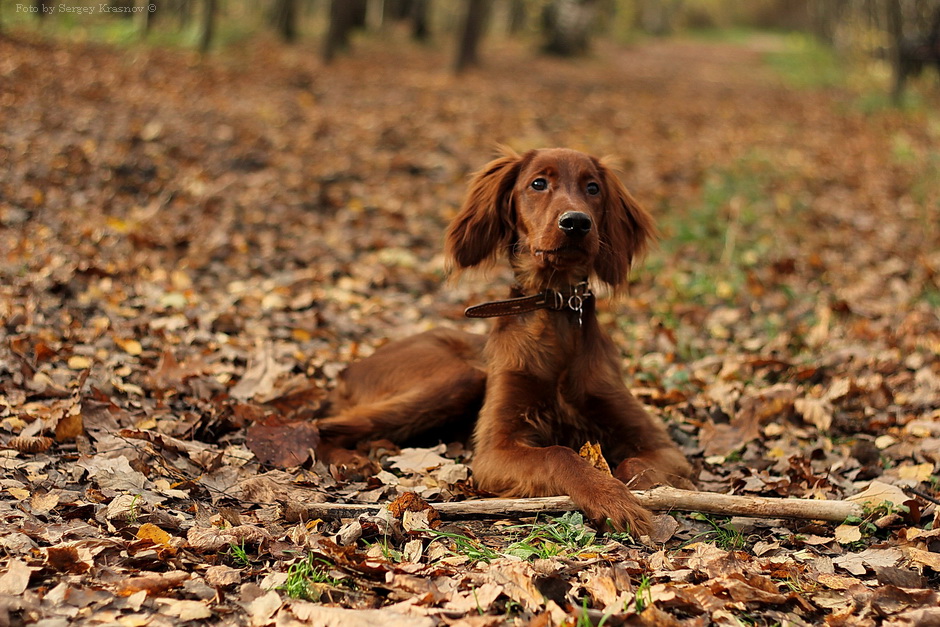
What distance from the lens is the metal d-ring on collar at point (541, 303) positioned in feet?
12.8

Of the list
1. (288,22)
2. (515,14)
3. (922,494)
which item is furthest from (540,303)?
(515,14)

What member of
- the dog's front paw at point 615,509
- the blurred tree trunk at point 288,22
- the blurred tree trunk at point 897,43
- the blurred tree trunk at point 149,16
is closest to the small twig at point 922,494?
the dog's front paw at point 615,509

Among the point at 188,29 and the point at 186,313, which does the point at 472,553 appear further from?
the point at 188,29

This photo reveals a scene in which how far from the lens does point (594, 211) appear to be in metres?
3.96

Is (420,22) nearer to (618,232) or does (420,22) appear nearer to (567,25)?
(567,25)

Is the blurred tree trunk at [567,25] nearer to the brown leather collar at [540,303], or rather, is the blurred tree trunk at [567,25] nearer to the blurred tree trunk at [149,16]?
the blurred tree trunk at [149,16]

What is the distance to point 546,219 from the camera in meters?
3.75

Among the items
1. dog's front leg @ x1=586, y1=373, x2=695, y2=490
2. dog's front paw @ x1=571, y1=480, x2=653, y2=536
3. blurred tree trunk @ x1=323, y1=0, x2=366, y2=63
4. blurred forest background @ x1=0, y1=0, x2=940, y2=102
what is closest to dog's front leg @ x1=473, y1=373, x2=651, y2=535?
dog's front paw @ x1=571, y1=480, x2=653, y2=536

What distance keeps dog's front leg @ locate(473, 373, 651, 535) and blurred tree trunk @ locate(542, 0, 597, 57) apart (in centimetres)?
1824

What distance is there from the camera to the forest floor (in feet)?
8.71

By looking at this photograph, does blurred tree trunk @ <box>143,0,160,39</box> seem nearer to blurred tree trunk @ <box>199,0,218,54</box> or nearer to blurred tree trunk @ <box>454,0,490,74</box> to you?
blurred tree trunk @ <box>199,0,218,54</box>

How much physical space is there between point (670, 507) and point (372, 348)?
2.90 meters

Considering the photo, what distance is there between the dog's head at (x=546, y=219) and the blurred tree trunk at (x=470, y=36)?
39.1 feet

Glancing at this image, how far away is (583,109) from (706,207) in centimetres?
555
